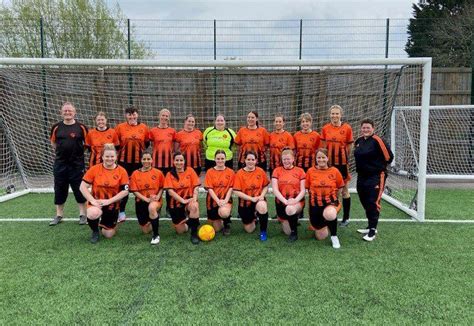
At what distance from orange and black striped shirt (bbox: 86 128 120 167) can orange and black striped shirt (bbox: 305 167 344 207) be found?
2657 millimetres

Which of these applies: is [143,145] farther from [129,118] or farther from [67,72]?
[67,72]

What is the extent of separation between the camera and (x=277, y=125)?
189 inches

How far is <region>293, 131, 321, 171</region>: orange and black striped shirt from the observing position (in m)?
4.75

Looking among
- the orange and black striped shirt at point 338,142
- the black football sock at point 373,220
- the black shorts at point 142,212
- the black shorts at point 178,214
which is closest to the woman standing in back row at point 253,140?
the orange and black striped shirt at point 338,142

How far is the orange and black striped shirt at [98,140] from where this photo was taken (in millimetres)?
4801

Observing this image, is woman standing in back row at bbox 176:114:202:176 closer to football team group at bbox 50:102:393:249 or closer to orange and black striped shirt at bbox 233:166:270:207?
football team group at bbox 50:102:393:249

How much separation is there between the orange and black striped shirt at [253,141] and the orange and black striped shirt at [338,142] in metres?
0.83

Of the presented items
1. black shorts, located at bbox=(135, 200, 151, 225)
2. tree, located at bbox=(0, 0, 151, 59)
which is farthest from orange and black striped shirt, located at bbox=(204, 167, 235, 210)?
tree, located at bbox=(0, 0, 151, 59)


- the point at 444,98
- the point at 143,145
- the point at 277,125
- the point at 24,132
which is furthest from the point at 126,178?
the point at 444,98

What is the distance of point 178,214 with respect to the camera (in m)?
4.30

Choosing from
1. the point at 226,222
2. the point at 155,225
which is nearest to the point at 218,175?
the point at 226,222

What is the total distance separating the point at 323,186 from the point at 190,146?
1889mm

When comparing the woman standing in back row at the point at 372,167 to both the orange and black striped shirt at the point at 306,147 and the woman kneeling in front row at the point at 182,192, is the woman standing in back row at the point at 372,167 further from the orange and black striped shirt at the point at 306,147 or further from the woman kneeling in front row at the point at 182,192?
the woman kneeling in front row at the point at 182,192

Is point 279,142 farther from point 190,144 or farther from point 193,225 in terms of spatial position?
point 193,225
